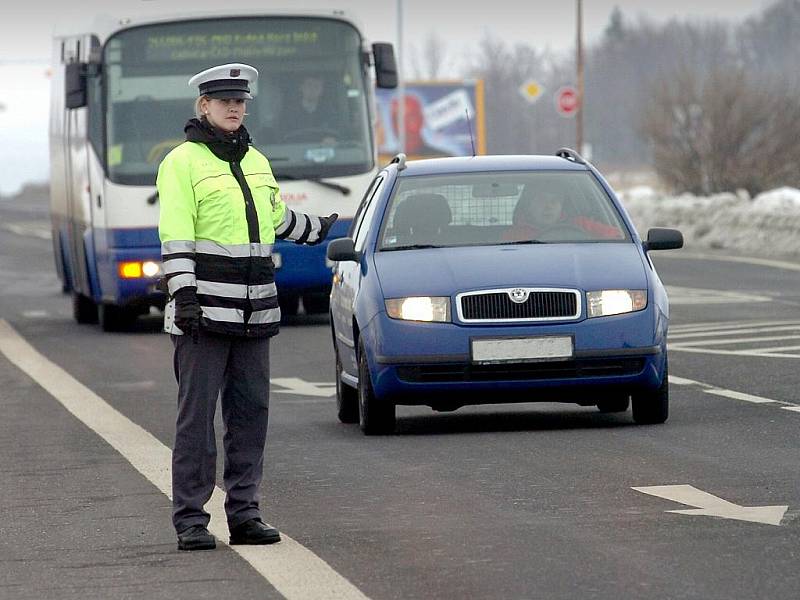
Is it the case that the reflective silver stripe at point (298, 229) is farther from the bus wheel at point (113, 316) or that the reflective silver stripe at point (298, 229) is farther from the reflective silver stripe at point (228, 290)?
→ the bus wheel at point (113, 316)

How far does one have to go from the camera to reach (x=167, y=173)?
7.89 m

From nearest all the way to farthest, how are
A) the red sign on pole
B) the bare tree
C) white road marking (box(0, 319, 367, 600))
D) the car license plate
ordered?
white road marking (box(0, 319, 367, 600)) < the car license plate < the bare tree < the red sign on pole

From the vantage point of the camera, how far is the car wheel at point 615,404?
1236 centimetres

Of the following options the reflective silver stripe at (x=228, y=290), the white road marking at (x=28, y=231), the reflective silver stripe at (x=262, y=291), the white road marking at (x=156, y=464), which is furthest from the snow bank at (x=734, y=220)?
the reflective silver stripe at (x=228, y=290)

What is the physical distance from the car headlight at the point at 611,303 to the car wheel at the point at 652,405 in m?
0.37

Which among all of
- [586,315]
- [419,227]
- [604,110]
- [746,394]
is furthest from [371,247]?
[604,110]

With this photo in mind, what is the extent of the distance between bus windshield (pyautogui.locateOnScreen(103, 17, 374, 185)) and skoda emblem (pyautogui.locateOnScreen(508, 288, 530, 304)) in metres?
10.2

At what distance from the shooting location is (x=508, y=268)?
37.7ft

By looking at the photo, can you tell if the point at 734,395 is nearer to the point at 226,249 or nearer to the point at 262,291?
the point at 262,291

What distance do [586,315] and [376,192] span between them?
84.2 inches

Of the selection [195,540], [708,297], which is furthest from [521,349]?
[708,297]

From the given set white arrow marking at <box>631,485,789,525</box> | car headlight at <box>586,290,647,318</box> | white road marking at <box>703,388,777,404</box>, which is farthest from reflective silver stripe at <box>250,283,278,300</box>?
white road marking at <box>703,388,777,404</box>

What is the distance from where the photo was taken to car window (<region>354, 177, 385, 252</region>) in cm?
1245

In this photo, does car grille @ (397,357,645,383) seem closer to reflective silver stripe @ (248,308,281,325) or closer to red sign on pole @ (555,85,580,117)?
reflective silver stripe @ (248,308,281,325)
